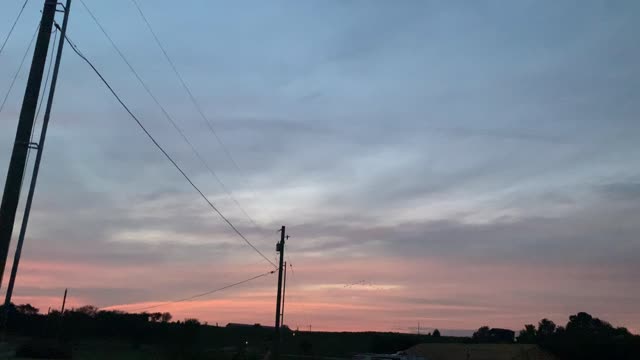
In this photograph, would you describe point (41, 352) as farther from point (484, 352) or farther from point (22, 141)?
point (22, 141)

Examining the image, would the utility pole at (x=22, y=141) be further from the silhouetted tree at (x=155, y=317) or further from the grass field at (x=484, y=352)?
the silhouetted tree at (x=155, y=317)

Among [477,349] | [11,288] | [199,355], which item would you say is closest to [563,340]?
[477,349]

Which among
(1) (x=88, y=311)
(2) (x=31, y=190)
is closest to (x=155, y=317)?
(1) (x=88, y=311)

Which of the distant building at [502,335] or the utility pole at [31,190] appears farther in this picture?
the distant building at [502,335]

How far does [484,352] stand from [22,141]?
6694 cm

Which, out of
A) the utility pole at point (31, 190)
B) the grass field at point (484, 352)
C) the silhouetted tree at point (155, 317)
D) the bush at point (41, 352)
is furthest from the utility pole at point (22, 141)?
the silhouetted tree at point (155, 317)

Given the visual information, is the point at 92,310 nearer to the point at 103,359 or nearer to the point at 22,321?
the point at 22,321

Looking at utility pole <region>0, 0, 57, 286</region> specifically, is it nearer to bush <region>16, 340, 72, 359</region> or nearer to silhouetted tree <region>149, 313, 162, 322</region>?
bush <region>16, 340, 72, 359</region>

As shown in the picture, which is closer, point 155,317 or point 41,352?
point 41,352

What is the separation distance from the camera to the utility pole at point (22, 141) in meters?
12.8

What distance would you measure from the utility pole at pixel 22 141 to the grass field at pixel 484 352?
6230 cm

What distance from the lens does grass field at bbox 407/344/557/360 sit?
2729 inches

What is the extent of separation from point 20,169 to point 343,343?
121302mm

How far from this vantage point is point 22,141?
13.1m
